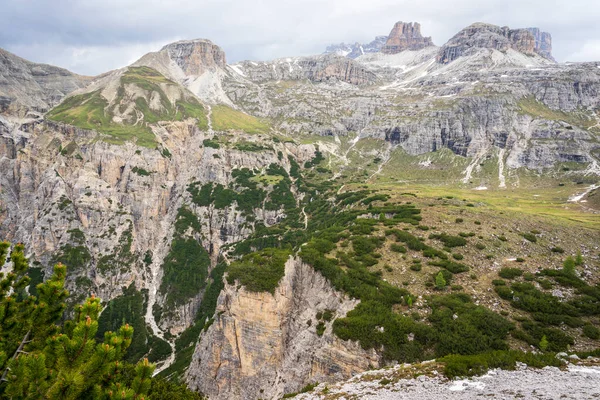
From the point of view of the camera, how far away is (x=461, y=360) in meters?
24.4

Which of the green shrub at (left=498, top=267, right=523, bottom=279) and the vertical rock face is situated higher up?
the green shrub at (left=498, top=267, right=523, bottom=279)

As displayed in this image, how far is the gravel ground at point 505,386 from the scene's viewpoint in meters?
18.7

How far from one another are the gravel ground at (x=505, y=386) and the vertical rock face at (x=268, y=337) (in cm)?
1754

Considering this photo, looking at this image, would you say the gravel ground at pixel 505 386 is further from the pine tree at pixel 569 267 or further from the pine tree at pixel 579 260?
the pine tree at pixel 579 260

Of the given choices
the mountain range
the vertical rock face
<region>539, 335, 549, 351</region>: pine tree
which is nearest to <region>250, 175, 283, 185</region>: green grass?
the mountain range

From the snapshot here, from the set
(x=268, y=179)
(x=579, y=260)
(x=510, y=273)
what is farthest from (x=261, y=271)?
(x=268, y=179)

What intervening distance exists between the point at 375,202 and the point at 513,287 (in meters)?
54.9

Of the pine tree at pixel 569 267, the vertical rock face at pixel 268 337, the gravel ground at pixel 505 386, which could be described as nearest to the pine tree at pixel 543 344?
the gravel ground at pixel 505 386

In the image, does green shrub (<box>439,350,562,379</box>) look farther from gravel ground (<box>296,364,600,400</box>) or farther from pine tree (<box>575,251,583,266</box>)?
pine tree (<box>575,251,583,266</box>)

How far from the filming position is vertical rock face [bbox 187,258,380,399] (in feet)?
141

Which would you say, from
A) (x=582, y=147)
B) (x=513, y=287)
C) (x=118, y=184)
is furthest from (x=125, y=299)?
(x=582, y=147)

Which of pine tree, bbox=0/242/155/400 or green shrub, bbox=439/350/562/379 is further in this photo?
green shrub, bbox=439/350/562/379

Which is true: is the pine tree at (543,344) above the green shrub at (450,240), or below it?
below

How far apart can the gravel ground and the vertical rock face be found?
57.6ft
